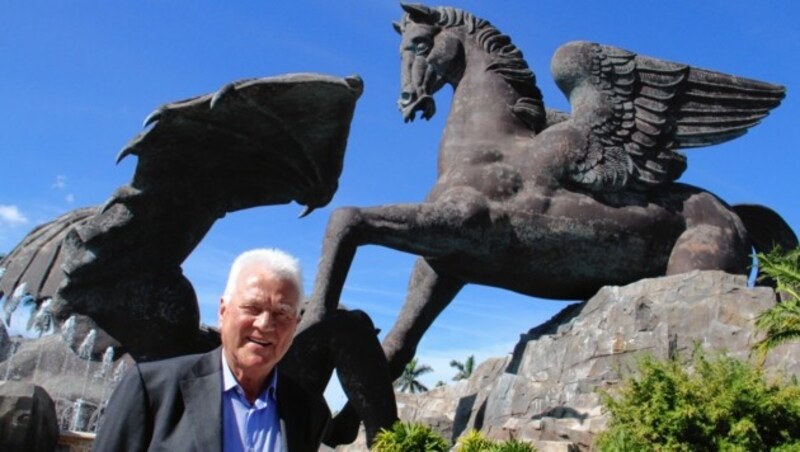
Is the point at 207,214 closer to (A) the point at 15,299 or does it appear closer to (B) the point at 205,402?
(A) the point at 15,299

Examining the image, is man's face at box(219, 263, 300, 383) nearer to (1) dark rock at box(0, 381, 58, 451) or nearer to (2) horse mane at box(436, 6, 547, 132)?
(1) dark rock at box(0, 381, 58, 451)

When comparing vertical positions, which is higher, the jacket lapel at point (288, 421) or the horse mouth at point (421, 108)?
the horse mouth at point (421, 108)

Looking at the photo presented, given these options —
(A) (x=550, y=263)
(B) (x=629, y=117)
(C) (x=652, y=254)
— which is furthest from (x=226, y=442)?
(B) (x=629, y=117)

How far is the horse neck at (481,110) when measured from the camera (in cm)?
636

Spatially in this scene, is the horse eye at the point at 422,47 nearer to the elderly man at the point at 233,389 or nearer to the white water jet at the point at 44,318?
the white water jet at the point at 44,318

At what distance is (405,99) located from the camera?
6754mm

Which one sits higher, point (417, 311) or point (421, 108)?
point (421, 108)

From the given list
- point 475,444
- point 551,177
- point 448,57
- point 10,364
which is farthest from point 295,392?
point 10,364

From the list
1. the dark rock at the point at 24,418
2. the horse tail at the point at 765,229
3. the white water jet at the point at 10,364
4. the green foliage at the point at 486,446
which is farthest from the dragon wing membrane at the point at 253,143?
the white water jet at the point at 10,364

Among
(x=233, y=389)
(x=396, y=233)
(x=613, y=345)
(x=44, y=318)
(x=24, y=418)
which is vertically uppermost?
(x=396, y=233)

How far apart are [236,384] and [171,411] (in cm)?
17

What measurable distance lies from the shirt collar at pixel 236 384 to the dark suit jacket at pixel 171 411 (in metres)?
0.01

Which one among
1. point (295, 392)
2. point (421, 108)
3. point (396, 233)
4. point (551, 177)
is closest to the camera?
point (295, 392)

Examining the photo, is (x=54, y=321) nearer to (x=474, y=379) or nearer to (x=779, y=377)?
(x=474, y=379)
